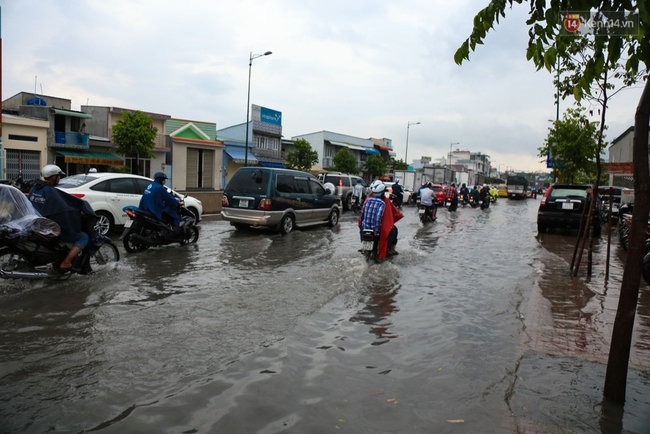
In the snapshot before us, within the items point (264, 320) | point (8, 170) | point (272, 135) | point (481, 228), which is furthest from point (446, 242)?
point (272, 135)

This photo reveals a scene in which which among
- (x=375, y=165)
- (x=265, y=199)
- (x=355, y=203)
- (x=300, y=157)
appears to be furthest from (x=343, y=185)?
(x=375, y=165)

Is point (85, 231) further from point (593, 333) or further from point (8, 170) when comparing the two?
point (8, 170)

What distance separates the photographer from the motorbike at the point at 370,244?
8992mm

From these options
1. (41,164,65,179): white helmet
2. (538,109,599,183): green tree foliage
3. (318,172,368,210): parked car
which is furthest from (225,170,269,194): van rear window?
(538,109,599,183): green tree foliage

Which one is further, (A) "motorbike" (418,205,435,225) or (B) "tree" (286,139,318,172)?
(B) "tree" (286,139,318,172)

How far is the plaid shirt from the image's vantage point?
353 inches

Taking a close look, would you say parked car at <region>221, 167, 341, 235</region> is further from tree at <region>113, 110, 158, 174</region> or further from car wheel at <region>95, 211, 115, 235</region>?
tree at <region>113, 110, 158, 174</region>

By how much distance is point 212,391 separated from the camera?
12.3 feet

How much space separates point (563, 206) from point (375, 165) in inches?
1897

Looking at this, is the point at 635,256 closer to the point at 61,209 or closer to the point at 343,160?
the point at 61,209

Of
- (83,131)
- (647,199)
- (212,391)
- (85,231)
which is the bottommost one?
(212,391)

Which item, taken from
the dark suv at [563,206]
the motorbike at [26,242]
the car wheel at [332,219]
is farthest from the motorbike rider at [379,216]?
the dark suv at [563,206]

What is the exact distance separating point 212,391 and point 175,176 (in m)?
37.6

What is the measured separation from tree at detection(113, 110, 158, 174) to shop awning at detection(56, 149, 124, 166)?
85cm
